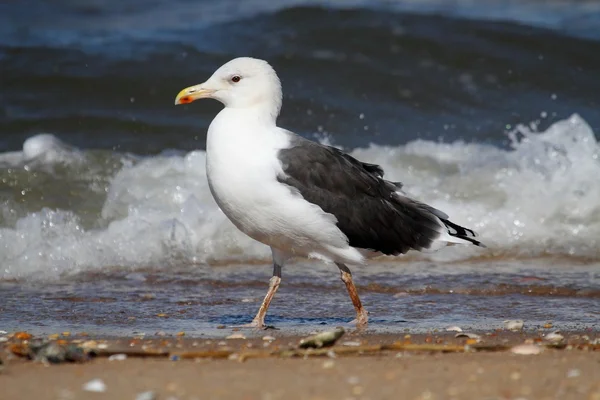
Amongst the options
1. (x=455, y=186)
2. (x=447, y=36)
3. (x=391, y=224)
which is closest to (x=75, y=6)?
(x=447, y=36)

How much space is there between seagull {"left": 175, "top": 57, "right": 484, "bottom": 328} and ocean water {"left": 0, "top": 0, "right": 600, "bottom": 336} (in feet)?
1.58

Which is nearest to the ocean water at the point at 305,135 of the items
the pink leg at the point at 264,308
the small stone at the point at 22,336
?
the pink leg at the point at 264,308

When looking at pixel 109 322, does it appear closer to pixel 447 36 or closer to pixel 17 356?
pixel 17 356

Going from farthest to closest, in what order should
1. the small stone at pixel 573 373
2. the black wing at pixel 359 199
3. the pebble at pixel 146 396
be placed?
the black wing at pixel 359 199 → the small stone at pixel 573 373 → the pebble at pixel 146 396

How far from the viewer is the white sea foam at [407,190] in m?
8.26

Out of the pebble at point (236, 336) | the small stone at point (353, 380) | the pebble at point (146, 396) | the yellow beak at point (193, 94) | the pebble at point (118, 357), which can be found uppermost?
the yellow beak at point (193, 94)

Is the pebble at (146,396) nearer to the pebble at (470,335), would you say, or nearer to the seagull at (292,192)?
the seagull at (292,192)

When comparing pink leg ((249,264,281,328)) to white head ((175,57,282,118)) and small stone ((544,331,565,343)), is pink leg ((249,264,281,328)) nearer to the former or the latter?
white head ((175,57,282,118))

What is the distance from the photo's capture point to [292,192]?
5738mm

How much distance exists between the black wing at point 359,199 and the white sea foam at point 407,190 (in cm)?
208

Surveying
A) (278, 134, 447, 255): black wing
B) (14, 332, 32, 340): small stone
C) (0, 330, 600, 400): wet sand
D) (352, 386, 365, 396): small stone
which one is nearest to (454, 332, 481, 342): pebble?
(0, 330, 600, 400): wet sand

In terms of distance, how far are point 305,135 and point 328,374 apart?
7548mm

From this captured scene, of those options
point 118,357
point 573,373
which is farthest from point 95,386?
point 573,373

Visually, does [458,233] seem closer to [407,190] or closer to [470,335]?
[470,335]
